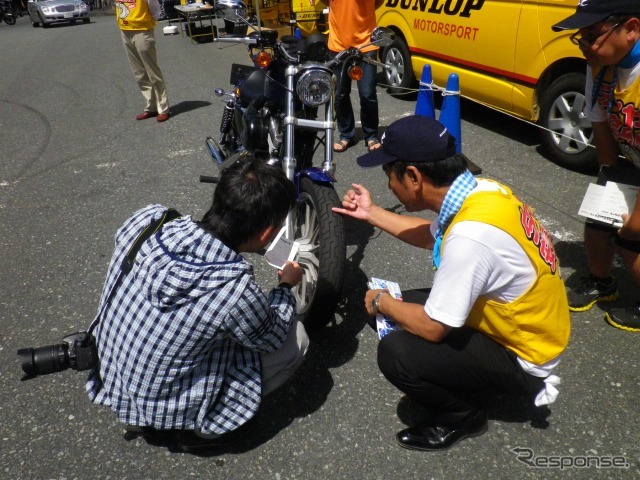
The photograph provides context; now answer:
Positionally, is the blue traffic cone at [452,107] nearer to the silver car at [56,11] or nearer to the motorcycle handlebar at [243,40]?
the motorcycle handlebar at [243,40]

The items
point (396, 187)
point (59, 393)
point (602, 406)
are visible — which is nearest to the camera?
point (396, 187)

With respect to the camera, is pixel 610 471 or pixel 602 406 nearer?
pixel 610 471

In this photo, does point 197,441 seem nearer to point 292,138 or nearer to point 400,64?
point 292,138

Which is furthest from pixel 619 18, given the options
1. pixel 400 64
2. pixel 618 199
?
pixel 400 64

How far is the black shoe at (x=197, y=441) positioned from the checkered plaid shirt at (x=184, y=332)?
0.40 ft

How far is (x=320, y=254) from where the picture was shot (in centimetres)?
247

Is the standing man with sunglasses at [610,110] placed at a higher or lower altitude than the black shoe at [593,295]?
higher

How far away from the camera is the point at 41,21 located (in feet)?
→ 61.7

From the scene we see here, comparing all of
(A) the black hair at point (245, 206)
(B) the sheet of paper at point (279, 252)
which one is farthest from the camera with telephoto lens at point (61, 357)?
(B) the sheet of paper at point (279, 252)

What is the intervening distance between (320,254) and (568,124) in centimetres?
293

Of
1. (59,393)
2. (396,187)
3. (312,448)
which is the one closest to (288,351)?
(312,448)

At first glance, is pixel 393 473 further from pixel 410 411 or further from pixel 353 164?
pixel 353 164

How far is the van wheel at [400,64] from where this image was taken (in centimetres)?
598

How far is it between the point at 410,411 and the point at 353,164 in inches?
117
